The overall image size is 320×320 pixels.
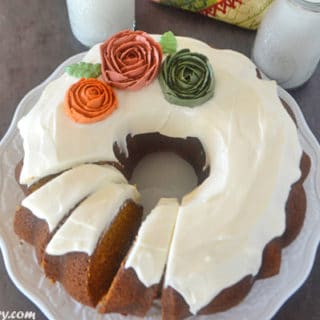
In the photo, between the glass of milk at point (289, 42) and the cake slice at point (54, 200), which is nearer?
the cake slice at point (54, 200)

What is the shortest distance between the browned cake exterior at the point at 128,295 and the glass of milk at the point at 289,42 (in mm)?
690

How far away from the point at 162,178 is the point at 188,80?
0.86 feet

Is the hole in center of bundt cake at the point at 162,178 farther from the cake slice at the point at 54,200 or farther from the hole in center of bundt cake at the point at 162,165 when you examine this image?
the cake slice at the point at 54,200

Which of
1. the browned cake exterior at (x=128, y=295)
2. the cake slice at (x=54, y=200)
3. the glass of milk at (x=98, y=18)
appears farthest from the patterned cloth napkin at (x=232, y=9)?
the browned cake exterior at (x=128, y=295)

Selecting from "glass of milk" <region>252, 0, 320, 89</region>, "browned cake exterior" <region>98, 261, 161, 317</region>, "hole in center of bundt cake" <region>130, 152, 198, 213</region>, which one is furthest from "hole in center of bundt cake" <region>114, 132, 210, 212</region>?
"glass of milk" <region>252, 0, 320, 89</region>

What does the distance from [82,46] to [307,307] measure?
3.00ft

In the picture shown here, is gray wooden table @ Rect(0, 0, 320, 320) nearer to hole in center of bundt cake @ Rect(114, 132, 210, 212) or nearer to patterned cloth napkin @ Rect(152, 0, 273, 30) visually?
patterned cloth napkin @ Rect(152, 0, 273, 30)

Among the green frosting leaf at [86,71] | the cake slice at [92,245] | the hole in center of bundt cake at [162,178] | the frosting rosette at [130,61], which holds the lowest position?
the hole in center of bundt cake at [162,178]

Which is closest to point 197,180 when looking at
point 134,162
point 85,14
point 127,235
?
point 134,162

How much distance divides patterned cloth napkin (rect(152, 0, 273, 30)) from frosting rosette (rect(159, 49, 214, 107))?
428mm

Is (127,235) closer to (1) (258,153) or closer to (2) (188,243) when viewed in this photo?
(2) (188,243)

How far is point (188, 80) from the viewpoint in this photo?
1063mm

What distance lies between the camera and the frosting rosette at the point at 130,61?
106cm

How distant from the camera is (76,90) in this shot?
1.06m
